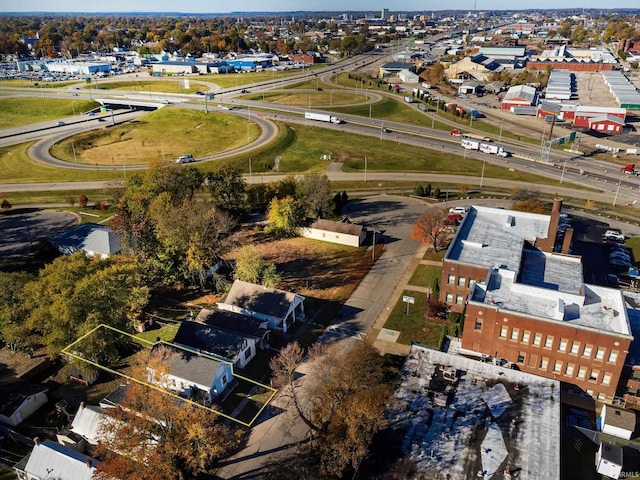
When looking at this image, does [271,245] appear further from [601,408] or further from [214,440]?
[601,408]

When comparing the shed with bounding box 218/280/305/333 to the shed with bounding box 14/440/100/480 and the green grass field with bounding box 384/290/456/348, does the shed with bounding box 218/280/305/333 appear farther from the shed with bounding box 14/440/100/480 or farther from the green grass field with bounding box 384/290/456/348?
the shed with bounding box 14/440/100/480

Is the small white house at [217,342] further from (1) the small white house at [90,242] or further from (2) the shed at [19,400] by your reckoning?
(1) the small white house at [90,242]

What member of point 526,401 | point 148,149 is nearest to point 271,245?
point 526,401

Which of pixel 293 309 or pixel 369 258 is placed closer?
pixel 293 309

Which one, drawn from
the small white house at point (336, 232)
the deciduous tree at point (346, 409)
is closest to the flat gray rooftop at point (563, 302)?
the deciduous tree at point (346, 409)

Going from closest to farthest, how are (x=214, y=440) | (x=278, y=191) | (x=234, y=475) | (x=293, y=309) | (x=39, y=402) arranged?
(x=214, y=440) → (x=234, y=475) → (x=39, y=402) → (x=293, y=309) → (x=278, y=191)

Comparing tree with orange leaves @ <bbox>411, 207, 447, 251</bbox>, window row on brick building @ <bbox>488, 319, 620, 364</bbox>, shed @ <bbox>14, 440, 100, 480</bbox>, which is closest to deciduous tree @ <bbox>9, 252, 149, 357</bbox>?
shed @ <bbox>14, 440, 100, 480</bbox>
